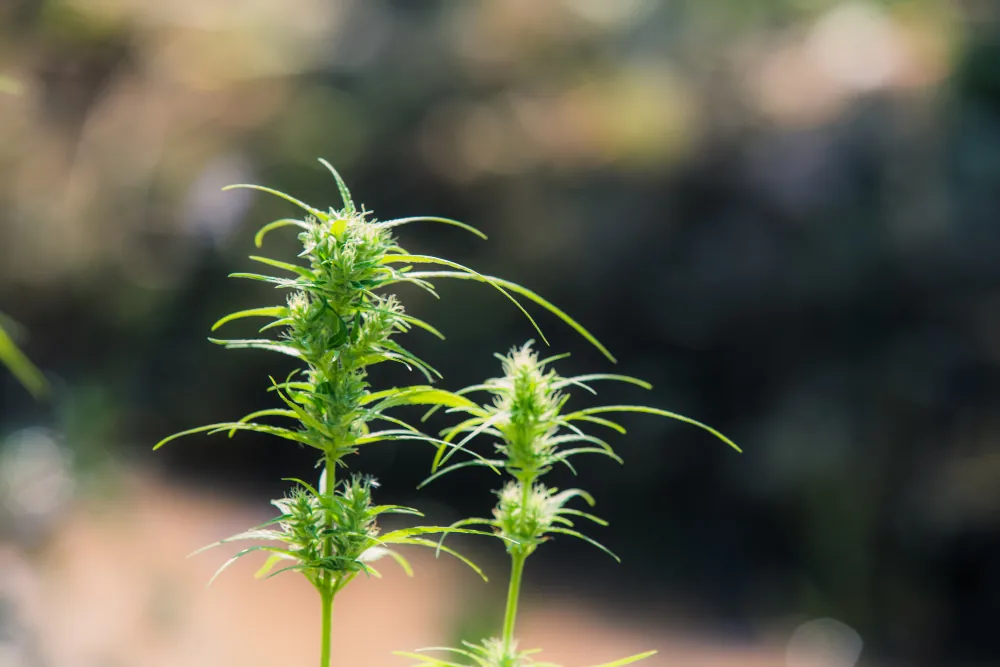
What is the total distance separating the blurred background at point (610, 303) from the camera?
3131 mm

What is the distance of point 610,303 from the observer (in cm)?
338

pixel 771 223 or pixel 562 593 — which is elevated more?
pixel 771 223

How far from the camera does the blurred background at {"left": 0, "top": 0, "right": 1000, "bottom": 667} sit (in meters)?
3.13

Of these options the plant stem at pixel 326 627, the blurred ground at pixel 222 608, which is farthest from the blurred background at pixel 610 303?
the plant stem at pixel 326 627

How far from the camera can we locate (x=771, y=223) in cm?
335

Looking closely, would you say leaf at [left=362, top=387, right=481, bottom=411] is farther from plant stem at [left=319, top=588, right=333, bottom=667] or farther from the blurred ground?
the blurred ground

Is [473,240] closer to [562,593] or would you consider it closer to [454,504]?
→ [454,504]

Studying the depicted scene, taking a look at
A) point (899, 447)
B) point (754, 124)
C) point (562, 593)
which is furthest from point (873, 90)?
point (562, 593)

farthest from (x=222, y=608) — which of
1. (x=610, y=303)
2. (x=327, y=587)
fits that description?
(x=327, y=587)

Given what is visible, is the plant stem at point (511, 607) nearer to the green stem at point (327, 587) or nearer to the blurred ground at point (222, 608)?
the green stem at point (327, 587)

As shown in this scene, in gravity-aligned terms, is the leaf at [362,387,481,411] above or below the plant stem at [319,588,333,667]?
above

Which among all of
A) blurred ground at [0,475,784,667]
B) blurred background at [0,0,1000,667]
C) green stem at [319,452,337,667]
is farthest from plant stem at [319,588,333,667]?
blurred background at [0,0,1000,667]

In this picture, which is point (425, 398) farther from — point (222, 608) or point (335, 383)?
point (222, 608)

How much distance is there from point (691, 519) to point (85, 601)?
1983 mm
